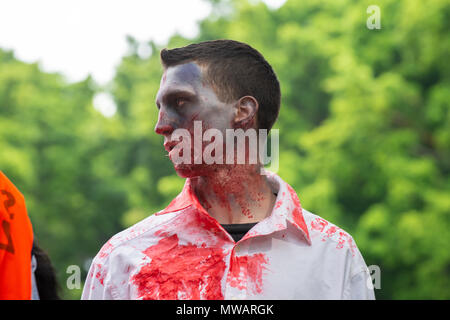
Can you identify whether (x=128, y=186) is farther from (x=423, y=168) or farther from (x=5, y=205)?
(x=5, y=205)

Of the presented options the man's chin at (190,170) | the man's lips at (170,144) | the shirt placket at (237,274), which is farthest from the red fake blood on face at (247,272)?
the man's lips at (170,144)

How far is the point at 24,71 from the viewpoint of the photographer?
18.6m

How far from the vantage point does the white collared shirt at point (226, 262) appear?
2281 mm

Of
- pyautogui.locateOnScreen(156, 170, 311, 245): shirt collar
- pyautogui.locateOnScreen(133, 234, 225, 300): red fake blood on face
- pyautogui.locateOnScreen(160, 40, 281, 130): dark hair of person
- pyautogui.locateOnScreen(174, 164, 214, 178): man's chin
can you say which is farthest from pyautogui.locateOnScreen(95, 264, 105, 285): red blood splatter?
pyautogui.locateOnScreen(160, 40, 281, 130): dark hair of person

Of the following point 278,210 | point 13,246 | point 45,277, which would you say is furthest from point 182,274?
point 45,277

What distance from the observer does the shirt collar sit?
2.38 m

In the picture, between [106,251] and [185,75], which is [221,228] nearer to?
[106,251]

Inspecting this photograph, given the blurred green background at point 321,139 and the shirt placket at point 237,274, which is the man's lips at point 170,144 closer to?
the shirt placket at point 237,274

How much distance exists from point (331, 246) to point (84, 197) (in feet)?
55.1

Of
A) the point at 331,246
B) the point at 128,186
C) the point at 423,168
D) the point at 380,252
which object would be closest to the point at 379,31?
the point at 423,168

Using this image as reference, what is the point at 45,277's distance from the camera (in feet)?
12.8

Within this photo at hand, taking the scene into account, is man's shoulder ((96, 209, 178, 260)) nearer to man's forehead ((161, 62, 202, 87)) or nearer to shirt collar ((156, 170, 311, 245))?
shirt collar ((156, 170, 311, 245))
